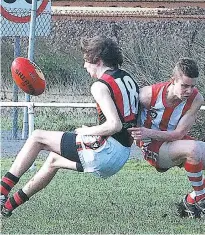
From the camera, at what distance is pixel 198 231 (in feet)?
25.7

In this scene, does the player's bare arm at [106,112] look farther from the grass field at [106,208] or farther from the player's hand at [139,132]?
the grass field at [106,208]

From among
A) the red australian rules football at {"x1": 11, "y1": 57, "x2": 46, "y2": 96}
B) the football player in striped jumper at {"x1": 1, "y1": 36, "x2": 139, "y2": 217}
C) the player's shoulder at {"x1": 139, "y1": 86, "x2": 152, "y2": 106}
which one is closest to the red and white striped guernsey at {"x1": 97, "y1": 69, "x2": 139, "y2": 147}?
the football player in striped jumper at {"x1": 1, "y1": 36, "x2": 139, "y2": 217}

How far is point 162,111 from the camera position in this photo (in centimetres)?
853

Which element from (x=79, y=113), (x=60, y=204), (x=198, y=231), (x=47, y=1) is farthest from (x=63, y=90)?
(x=198, y=231)

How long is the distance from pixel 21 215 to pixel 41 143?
2.22 feet

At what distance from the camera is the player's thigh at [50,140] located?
8117 mm

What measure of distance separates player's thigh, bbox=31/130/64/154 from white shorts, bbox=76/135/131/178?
6.2 inches

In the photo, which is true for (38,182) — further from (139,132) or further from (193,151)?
(193,151)

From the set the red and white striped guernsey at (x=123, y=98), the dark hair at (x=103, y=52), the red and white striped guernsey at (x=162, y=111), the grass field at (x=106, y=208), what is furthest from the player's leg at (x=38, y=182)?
the dark hair at (x=103, y=52)

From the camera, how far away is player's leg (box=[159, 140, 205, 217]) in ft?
27.7

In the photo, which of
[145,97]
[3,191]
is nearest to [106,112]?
[145,97]

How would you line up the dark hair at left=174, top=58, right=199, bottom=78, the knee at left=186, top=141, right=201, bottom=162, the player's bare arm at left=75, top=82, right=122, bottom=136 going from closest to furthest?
the player's bare arm at left=75, top=82, right=122, bottom=136 → the dark hair at left=174, top=58, right=199, bottom=78 → the knee at left=186, top=141, right=201, bottom=162

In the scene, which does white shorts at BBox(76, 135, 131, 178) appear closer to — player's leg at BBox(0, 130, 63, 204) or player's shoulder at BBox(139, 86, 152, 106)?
player's leg at BBox(0, 130, 63, 204)

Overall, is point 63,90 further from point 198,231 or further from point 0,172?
point 198,231
